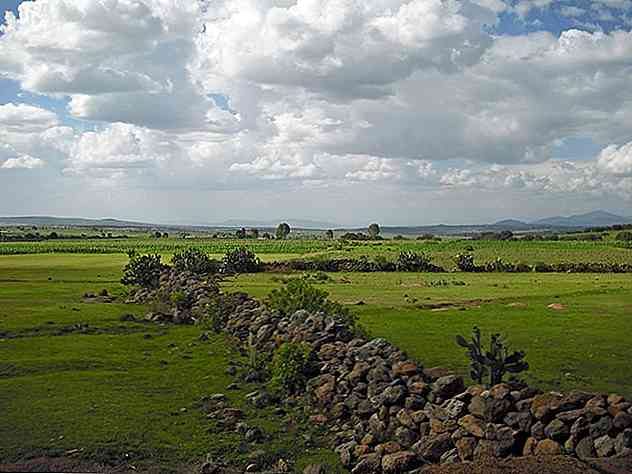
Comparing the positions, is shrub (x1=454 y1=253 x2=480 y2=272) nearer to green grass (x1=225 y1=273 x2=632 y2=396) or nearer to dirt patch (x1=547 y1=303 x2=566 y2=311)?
green grass (x1=225 y1=273 x2=632 y2=396)

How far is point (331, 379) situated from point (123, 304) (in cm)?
1640

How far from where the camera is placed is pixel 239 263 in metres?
41.3

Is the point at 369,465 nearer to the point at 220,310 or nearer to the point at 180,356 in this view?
the point at 180,356

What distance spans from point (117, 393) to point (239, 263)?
96.5 feet

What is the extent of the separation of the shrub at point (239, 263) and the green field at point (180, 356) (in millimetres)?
8399

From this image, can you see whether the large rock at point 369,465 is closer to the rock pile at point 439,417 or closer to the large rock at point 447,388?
the rock pile at point 439,417

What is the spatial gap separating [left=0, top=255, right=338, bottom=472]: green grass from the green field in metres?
0.03

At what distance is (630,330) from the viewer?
57.4 ft

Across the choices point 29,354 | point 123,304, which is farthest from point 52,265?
point 29,354

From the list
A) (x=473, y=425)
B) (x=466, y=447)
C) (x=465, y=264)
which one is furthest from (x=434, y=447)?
(x=465, y=264)

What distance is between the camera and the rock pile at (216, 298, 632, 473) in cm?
763

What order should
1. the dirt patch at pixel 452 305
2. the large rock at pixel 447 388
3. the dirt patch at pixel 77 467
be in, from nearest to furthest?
1. the dirt patch at pixel 77 467
2. the large rock at pixel 447 388
3. the dirt patch at pixel 452 305

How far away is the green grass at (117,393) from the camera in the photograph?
9188 mm

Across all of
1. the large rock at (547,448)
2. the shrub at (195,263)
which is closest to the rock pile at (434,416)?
the large rock at (547,448)
